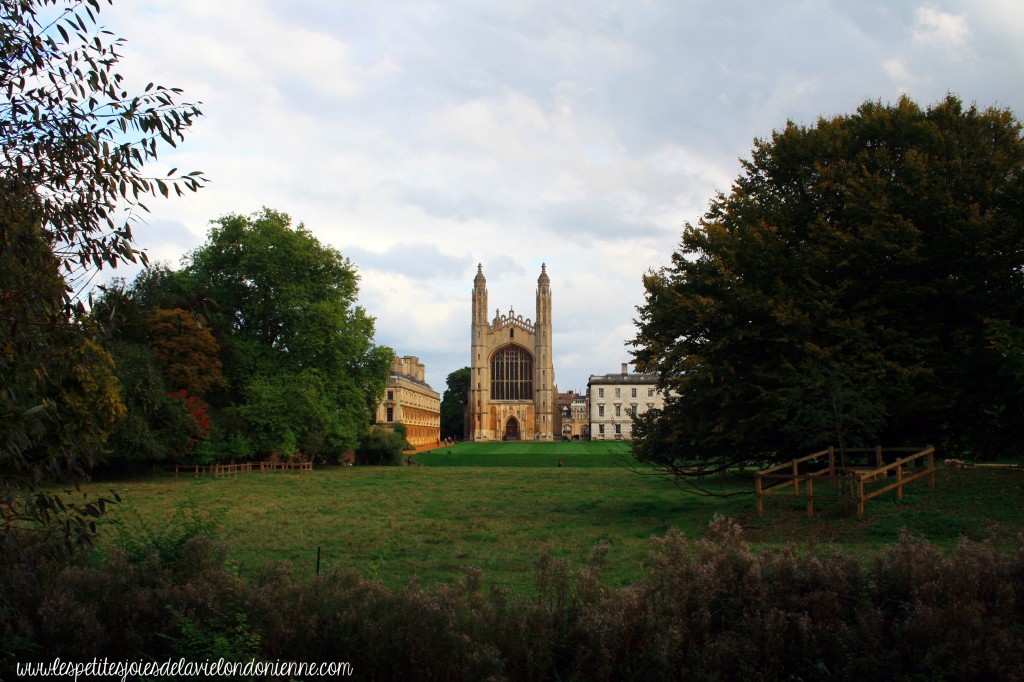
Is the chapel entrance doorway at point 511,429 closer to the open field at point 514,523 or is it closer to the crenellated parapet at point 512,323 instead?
the crenellated parapet at point 512,323

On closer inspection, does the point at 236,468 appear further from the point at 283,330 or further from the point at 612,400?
the point at 612,400

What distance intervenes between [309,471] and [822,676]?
4051cm

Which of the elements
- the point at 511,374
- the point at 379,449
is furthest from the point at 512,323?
the point at 379,449

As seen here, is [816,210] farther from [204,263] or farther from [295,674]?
[204,263]

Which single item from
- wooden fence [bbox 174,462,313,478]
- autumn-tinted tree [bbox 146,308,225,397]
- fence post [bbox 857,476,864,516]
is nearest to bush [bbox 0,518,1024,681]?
fence post [bbox 857,476,864,516]

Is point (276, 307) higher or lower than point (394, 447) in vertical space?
higher

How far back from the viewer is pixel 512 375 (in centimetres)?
12488

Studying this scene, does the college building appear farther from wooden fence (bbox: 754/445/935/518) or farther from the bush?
the bush

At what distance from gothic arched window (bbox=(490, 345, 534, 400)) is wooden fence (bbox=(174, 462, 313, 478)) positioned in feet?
259

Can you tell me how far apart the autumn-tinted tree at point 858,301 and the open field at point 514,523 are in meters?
1.72

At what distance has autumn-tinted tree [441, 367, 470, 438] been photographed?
472 feet

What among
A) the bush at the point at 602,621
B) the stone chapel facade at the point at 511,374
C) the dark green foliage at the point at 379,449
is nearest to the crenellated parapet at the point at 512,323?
the stone chapel facade at the point at 511,374

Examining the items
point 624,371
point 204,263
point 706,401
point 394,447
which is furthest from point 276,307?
point 624,371

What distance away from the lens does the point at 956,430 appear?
727 inches
